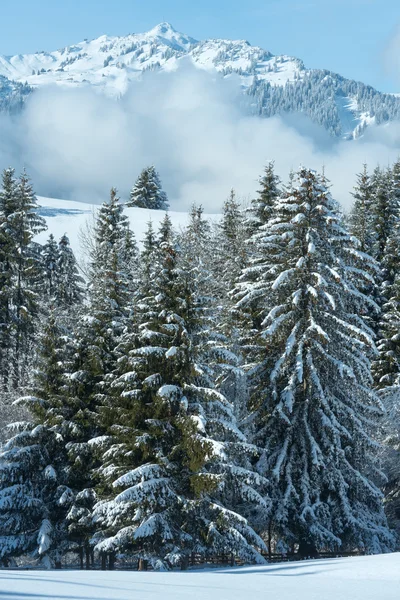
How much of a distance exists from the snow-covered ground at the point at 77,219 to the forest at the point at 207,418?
47.1m

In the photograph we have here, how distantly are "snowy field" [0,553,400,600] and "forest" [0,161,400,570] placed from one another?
6.76m

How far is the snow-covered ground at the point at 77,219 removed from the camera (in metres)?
75.3

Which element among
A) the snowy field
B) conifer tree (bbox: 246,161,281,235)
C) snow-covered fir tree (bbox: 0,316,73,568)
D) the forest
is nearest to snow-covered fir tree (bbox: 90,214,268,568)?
the forest

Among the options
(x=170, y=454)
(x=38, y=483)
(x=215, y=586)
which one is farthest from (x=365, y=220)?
(x=215, y=586)

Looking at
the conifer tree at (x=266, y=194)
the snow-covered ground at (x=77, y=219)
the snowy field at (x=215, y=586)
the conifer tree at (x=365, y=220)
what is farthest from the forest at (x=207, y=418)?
the snow-covered ground at (x=77, y=219)

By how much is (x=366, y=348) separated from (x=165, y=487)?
1086 cm

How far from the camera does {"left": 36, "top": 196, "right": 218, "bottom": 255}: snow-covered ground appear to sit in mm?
75281

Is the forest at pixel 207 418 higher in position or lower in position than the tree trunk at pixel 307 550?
higher

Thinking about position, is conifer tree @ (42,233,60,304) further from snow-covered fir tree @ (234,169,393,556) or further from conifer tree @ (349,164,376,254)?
snow-covered fir tree @ (234,169,393,556)

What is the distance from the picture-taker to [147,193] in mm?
89625

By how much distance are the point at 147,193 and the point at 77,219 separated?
10.9m

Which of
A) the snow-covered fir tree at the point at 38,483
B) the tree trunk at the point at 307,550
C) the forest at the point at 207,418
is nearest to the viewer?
the forest at the point at 207,418

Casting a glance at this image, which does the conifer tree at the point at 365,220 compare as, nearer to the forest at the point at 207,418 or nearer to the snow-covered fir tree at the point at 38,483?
the forest at the point at 207,418

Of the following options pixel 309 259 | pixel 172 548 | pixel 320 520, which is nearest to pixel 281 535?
pixel 320 520
